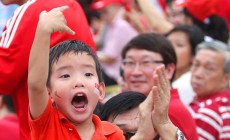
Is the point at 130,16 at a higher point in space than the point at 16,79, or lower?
lower

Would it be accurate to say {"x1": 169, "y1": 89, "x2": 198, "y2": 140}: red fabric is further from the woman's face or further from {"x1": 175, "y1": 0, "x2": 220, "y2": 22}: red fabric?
{"x1": 175, "y1": 0, "x2": 220, "y2": 22}: red fabric

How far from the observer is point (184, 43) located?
25.9 feet

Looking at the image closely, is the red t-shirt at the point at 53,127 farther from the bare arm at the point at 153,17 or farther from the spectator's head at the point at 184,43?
the bare arm at the point at 153,17

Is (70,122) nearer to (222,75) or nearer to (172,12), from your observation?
A: (222,75)

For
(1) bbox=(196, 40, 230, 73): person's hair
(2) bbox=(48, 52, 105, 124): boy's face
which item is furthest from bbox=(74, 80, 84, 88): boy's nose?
(1) bbox=(196, 40, 230, 73): person's hair

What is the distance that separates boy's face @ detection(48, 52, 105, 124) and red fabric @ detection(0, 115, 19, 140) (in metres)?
1.83

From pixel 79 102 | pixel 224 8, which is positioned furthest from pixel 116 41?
pixel 79 102

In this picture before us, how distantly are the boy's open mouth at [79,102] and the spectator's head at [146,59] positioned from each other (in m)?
2.11

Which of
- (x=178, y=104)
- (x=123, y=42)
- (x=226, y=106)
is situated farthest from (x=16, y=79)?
(x=123, y=42)

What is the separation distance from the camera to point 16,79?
15.7 feet

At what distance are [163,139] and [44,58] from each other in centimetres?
76

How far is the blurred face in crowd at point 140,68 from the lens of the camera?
20.5ft

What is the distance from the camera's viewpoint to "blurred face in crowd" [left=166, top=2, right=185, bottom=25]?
30.7 feet

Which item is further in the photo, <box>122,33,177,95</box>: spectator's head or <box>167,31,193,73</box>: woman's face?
<box>167,31,193,73</box>: woman's face
